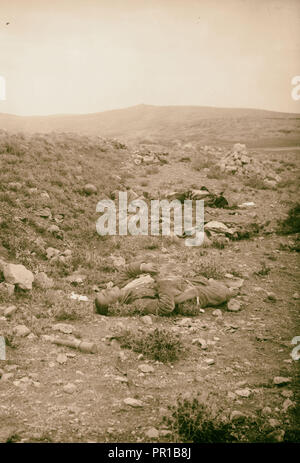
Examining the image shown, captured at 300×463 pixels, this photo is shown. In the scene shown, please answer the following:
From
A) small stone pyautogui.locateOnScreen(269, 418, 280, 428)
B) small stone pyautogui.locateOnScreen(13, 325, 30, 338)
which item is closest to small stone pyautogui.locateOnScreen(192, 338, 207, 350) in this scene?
small stone pyautogui.locateOnScreen(269, 418, 280, 428)

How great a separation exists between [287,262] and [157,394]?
4660 millimetres

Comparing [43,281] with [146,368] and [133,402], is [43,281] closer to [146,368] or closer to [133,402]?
[146,368]

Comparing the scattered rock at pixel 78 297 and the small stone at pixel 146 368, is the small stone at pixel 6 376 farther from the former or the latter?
the scattered rock at pixel 78 297

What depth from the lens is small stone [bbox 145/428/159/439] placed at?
296 centimetres

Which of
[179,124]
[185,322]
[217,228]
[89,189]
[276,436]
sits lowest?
[276,436]

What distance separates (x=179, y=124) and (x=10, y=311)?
4654 centimetres

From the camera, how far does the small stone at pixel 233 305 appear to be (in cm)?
534

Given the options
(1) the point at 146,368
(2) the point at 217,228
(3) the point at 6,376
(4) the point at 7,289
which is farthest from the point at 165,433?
(2) the point at 217,228

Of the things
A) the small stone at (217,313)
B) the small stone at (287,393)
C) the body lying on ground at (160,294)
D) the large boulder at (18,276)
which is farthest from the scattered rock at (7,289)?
the small stone at (287,393)

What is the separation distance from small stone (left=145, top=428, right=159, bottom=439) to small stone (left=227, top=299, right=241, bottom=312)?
2.62 metres

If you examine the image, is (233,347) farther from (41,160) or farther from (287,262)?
(41,160)

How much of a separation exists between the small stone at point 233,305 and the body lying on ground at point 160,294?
0.27 feet

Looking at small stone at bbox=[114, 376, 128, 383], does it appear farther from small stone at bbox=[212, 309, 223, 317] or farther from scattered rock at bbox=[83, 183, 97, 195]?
scattered rock at bbox=[83, 183, 97, 195]

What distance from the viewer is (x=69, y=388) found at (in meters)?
3.58
